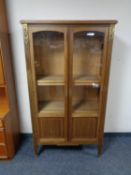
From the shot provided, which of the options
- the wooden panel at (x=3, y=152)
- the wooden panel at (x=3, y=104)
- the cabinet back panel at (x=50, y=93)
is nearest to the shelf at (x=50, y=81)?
the cabinet back panel at (x=50, y=93)

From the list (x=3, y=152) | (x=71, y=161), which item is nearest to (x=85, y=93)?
(x=71, y=161)

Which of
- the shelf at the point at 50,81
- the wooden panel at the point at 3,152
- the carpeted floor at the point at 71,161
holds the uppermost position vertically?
the shelf at the point at 50,81

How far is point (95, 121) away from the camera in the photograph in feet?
6.31

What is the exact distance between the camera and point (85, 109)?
196 centimetres

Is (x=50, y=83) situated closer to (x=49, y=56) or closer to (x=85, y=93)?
(x=49, y=56)

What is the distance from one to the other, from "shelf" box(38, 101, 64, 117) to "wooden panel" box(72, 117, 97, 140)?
0.72ft

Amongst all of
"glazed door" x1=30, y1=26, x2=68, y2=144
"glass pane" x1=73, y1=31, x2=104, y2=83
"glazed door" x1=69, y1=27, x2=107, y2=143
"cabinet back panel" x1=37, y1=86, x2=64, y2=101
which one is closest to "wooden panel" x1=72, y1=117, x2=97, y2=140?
"glazed door" x1=69, y1=27, x2=107, y2=143

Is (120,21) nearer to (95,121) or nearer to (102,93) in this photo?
(102,93)

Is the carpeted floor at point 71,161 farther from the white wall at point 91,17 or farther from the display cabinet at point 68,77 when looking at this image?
the white wall at point 91,17

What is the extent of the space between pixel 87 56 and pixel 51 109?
80cm

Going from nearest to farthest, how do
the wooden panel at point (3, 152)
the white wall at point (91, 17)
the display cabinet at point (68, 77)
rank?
the display cabinet at point (68, 77), the white wall at point (91, 17), the wooden panel at point (3, 152)

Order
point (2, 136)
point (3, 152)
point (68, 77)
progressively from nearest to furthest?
point (68, 77) < point (2, 136) < point (3, 152)

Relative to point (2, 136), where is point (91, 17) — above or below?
above

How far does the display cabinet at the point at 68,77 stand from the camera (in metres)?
1.59
